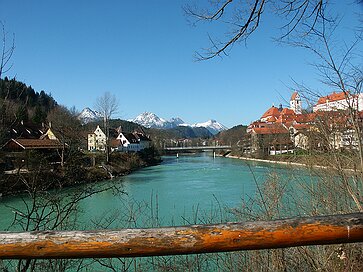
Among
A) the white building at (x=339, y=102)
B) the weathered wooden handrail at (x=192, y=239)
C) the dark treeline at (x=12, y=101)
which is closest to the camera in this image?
the weathered wooden handrail at (x=192, y=239)

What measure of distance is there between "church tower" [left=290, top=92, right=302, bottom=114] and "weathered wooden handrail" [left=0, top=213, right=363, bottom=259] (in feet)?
9.46

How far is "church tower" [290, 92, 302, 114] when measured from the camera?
12.9ft

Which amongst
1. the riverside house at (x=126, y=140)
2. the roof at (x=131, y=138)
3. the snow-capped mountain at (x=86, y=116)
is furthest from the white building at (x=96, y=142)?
the roof at (x=131, y=138)

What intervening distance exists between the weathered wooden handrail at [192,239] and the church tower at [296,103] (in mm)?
2885

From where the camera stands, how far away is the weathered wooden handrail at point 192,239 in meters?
1.21

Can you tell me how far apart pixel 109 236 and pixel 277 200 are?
3.22 m

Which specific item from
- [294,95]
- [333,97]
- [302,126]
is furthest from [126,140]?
[333,97]

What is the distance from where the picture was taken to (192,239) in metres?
1.21

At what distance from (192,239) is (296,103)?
137 inches

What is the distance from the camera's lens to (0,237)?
1.26m

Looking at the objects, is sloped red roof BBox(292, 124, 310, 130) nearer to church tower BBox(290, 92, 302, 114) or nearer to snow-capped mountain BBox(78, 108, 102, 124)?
church tower BBox(290, 92, 302, 114)

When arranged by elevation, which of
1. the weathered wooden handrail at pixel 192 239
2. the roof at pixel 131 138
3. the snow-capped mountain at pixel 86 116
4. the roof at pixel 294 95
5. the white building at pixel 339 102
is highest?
the snow-capped mountain at pixel 86 116

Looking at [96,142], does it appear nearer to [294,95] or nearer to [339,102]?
[294,95]

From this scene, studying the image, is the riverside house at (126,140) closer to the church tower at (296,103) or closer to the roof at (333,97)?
the church tower at (296,103)
